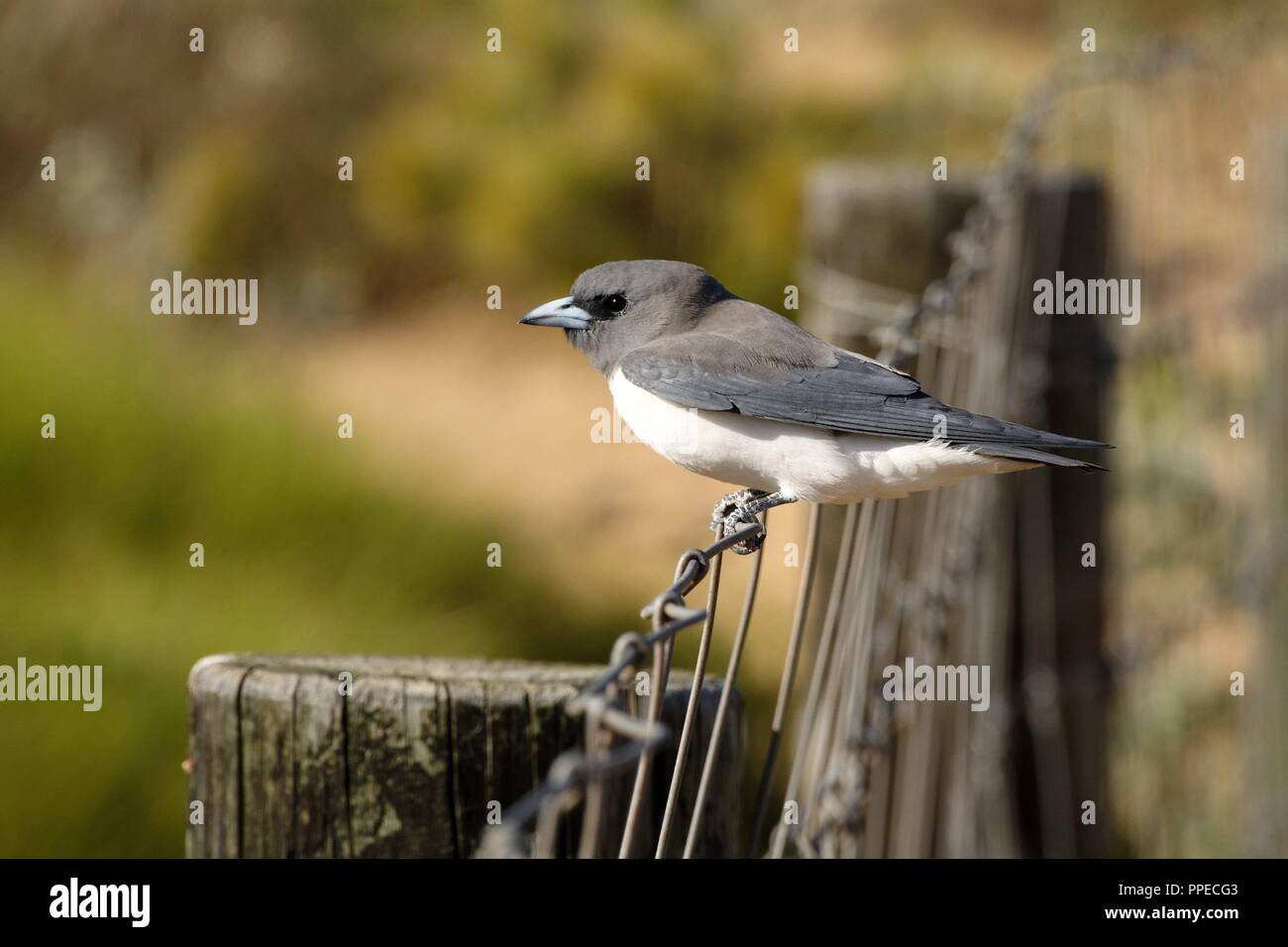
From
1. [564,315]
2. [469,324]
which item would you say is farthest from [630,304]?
[469,324]

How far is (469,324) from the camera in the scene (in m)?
9.60

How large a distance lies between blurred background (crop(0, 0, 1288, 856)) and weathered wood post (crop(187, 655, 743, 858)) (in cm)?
208

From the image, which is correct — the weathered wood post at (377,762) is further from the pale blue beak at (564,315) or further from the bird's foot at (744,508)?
the pale blue beak at (564,315)

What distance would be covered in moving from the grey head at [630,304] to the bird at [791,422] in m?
0.01

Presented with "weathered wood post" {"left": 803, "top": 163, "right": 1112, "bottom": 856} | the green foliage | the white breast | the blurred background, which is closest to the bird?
the white breast

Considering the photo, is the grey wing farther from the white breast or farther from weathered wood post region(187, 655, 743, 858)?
weathered wood post region(187, 655, 743, 858)

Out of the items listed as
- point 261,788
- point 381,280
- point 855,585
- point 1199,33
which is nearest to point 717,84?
point 381,280

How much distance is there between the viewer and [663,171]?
954 centimetres

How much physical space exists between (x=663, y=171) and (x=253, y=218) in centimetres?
304

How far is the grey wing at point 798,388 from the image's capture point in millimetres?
2031

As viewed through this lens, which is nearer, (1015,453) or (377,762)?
(377,762)

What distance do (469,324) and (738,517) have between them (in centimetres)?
765

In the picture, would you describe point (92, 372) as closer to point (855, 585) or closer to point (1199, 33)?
point (855, 585)

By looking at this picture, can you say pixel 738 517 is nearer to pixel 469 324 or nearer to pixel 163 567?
pixel 163 567
